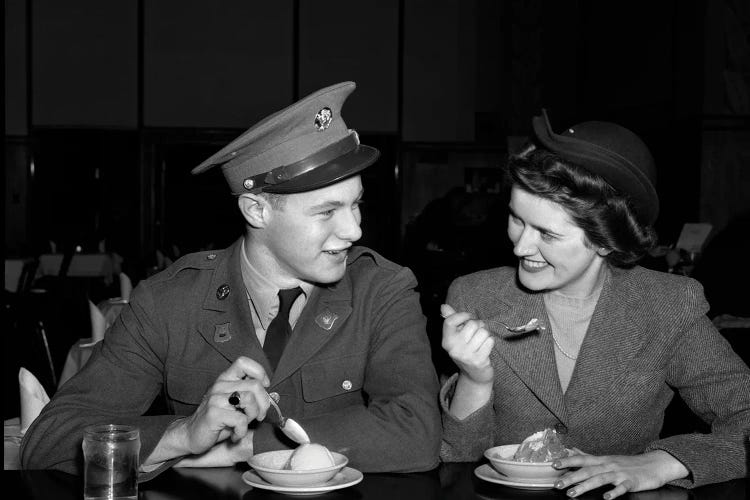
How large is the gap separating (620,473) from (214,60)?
35.3 ft

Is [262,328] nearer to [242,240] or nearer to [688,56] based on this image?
[242,240]

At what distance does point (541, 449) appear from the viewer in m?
1.65

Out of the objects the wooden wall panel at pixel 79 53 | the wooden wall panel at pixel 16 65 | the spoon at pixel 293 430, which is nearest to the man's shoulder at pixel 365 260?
the spoon at pixel 293 430

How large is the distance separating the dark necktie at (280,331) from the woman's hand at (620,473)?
0.71 m

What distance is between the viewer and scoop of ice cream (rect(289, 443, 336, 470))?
1542 mm

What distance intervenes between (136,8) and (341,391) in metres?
10.6

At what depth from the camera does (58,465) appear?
5.70ft

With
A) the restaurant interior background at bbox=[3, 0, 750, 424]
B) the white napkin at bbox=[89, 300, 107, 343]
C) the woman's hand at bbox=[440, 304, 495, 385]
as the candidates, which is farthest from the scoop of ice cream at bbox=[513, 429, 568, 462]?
the restaurant interior background at bbox=[3, 0, 750, 424]

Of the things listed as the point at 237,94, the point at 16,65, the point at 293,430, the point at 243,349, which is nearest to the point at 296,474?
the point at 293,430

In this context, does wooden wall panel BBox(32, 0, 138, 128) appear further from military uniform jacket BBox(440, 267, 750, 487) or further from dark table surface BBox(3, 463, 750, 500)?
dark table surface BBox(3, 463, 750, 500)

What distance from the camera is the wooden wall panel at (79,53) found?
38.1ft

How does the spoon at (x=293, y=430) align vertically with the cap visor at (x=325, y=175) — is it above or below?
below

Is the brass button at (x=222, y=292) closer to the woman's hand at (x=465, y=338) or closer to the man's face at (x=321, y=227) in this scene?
the man's face at (x=321, y=227)

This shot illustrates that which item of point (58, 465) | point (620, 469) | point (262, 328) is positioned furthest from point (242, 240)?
point (620, 469)
